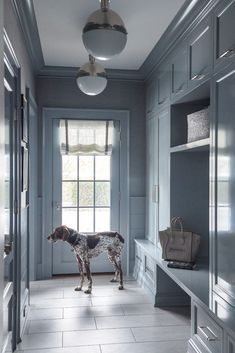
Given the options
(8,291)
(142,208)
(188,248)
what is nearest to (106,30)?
(8,291)

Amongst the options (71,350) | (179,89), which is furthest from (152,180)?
(71,350)

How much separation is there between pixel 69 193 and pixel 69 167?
0.34 metres

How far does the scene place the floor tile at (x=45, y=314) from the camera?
320 centimetres

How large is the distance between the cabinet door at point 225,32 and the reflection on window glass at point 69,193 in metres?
2.71

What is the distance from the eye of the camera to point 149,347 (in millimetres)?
2650

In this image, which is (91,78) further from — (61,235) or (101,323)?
(101,323)

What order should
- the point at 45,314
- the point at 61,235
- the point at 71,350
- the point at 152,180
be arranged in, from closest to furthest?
the point at 71,350 → the point at 45,314 → the point at 61,235 → the point at 152,180

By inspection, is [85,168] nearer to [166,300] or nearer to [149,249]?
[149,249]

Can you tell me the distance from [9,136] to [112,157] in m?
2.30

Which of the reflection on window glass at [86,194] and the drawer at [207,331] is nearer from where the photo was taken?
the drawer at [207,331]

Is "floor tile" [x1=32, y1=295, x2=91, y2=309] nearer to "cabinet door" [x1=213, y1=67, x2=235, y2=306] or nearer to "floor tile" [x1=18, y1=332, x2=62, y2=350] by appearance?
"floor tile" [x1=18, y1=332, x2=62, y2=350]

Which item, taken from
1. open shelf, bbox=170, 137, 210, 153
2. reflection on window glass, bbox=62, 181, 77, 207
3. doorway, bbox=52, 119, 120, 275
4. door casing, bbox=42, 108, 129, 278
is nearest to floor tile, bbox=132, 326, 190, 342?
open shelf, bbox=170, 137, 210, 153

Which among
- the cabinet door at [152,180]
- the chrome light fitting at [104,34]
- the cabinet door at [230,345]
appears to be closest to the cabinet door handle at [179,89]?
the cabinet door at [152,180]

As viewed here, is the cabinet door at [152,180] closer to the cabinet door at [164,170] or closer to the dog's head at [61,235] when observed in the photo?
the cabinet door at [164,170]
